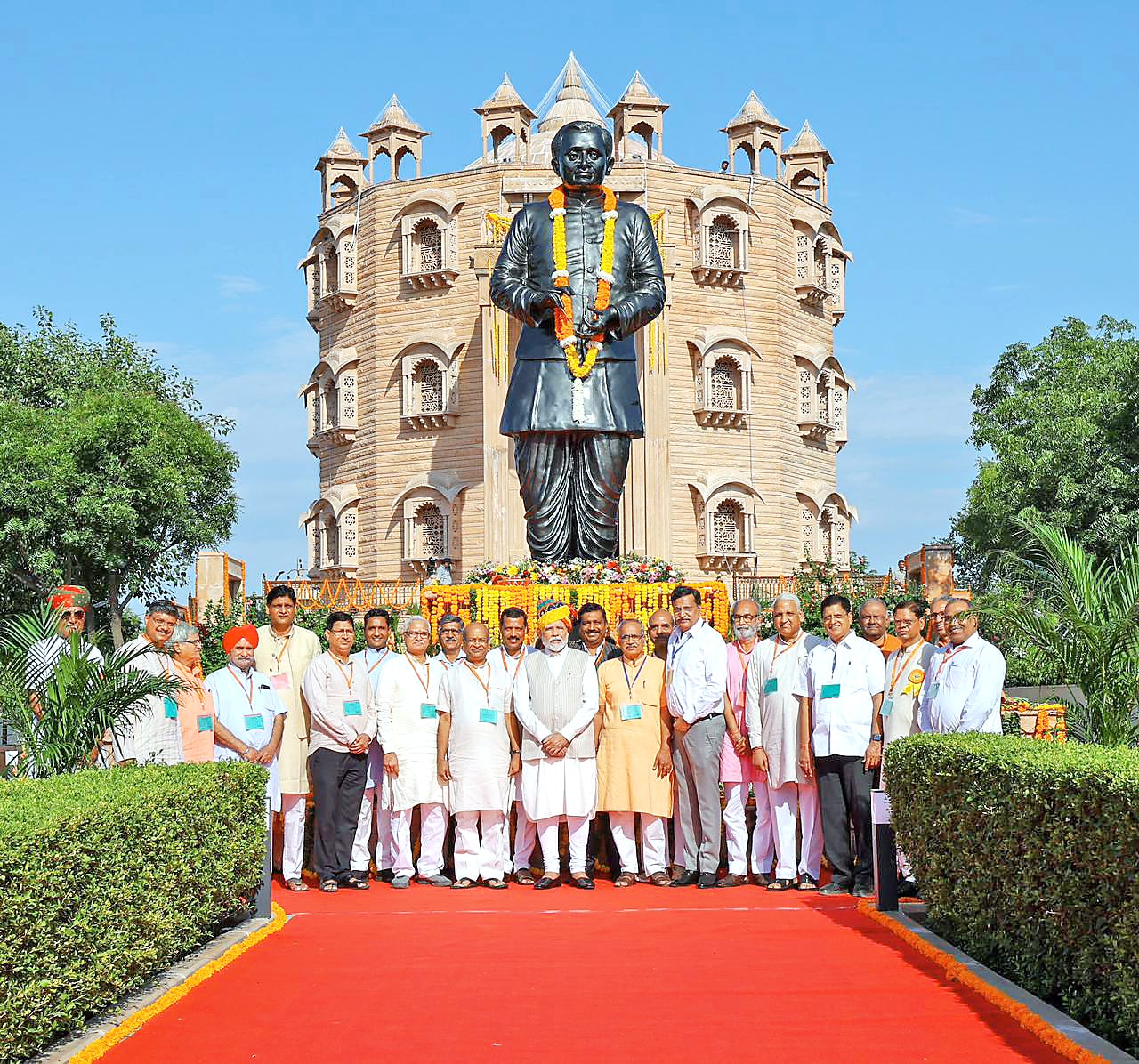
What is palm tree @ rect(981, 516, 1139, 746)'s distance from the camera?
7.36 meters

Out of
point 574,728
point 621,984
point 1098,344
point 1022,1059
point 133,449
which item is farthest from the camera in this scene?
point 1098,344

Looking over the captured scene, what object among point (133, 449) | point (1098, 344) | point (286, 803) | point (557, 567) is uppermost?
point (1098, 344)

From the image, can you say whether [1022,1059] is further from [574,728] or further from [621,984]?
[574,728]

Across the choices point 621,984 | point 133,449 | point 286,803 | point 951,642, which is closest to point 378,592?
point 133,449

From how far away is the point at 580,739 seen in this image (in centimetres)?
905

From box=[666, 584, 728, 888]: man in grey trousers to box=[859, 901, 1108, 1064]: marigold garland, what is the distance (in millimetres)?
1729

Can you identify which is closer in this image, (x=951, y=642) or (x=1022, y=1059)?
(x=1022, y=1059)

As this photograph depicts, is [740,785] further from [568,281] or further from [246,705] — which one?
[568,281]

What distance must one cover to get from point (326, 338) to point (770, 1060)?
112 feet

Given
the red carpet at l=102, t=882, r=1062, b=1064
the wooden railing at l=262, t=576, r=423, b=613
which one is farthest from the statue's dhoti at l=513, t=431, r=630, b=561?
the wooden railing at l=262, t=576, r=423, b=613

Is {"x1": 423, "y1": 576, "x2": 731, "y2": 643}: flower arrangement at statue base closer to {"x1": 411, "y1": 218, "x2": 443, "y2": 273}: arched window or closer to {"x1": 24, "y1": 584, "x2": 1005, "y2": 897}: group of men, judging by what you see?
{"x1": 24, "y1": 584, "x2": 1005, "y2": 897}: group of men

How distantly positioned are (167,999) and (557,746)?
3.64 meters

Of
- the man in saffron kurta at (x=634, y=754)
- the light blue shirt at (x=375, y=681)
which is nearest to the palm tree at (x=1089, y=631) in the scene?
the man in saffron kurta at (x=634, y=754)

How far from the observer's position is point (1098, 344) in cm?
3344
